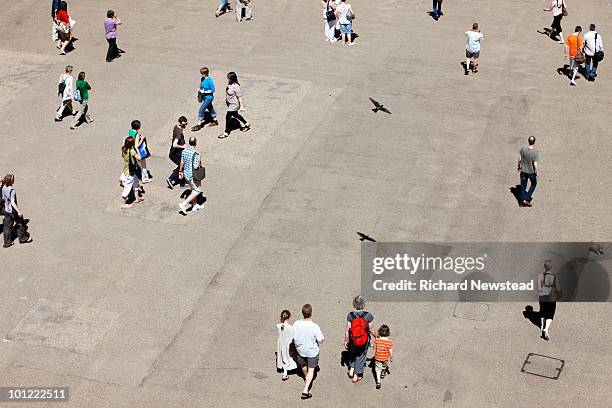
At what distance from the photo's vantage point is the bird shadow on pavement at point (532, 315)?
15289mm

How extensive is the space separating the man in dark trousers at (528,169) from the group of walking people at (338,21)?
30.1 feet

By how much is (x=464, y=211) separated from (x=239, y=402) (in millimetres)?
6824

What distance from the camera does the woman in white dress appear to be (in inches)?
546

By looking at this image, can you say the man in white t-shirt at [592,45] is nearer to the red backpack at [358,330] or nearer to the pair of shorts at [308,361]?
the red backpack at [358,330]

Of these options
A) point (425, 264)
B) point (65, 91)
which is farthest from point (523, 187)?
point (65, 91)

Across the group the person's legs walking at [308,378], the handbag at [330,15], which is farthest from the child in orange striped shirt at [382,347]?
the handbag at [330,15]

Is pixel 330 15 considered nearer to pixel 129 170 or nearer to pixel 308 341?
pixel 129 170

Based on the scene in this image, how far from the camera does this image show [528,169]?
59.6 feet

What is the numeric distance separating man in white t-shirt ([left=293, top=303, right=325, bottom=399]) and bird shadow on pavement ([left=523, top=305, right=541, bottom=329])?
12.6ft

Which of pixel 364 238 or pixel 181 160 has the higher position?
pixel 181 160

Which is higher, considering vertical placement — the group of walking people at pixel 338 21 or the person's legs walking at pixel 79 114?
the group of walking people at pixel 338 21

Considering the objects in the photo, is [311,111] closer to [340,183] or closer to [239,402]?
[340,183]

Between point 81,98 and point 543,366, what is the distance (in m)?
12.5

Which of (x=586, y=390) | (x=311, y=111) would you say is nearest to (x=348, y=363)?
(x=586, y=390)
